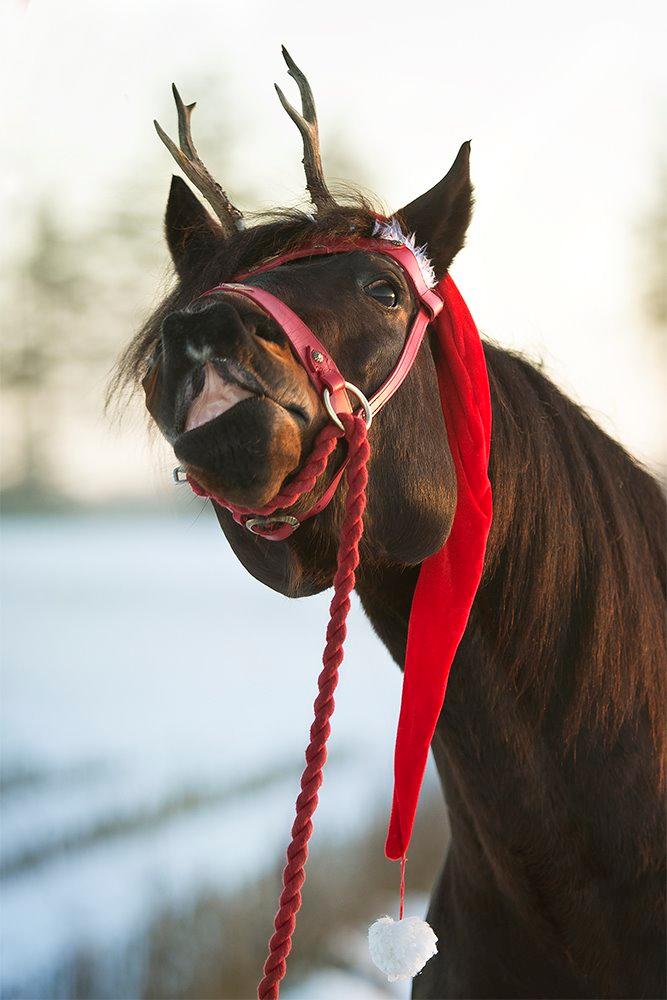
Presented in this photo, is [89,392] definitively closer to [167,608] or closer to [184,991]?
[167,608]

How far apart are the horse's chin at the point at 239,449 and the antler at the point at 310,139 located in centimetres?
35

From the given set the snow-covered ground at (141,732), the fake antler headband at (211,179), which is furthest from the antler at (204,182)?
the snow-covered ground at (141,732)

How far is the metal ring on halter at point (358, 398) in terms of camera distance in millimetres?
762

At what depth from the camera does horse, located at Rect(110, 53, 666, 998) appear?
34.0 inches

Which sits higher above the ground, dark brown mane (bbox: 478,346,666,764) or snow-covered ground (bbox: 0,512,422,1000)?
dark brown mane (bbox: 478,346,666,764)

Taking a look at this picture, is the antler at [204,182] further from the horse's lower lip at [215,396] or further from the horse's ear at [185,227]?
the horse's lower lip at [215,396]

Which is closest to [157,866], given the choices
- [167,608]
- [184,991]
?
[184,991]

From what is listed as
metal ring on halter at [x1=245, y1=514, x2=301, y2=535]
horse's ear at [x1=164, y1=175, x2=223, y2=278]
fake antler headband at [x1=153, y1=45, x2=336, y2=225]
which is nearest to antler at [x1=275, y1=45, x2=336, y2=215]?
fake antler headband at [x1=153, y1=45, x2=336, y2=225]

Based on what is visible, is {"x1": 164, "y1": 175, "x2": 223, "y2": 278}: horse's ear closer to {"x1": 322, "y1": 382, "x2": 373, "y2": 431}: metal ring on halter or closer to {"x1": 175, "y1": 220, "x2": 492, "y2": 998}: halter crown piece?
{"x1": 175, "y1": 220, "x2": 492, "y2": 998}: halter crown piece

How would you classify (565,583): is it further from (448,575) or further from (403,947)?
(403,947)

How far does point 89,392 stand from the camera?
174 cm

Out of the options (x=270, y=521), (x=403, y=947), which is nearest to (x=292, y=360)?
(x=270, y=521)

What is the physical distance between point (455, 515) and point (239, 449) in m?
0.30

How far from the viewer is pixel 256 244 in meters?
0.89
